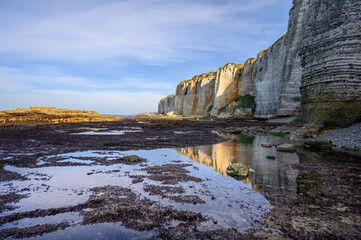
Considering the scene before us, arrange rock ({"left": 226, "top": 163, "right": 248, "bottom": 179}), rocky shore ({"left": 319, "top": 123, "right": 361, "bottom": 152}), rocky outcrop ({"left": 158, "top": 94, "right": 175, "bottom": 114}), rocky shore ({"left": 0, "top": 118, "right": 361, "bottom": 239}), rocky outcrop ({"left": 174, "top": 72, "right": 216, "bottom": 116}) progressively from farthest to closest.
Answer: rocky outcrop ({"left": 158, "top": 94, "right": 175, "bottom": 114}), rocky outcrop ({"left": 174, "top": 72, "right": 216, "bottom": 116}), rocky shore ({"left": 319, "top": 123, "right": 361, "bottom": 152}), rock ({"left": 226, "top": 163, "right": 248, "bottom": 179}), rocky shore ({"left": 0, "top": 118, "right": 361, "bottom": 239})

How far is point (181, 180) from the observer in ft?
20.9

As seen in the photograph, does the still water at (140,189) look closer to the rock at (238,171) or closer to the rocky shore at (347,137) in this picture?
the rock at (238,171)

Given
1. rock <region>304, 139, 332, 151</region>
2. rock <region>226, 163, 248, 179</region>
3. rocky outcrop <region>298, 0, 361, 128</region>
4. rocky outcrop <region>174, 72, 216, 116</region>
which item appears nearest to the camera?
rock <region>226, 163, 248, 179</region>

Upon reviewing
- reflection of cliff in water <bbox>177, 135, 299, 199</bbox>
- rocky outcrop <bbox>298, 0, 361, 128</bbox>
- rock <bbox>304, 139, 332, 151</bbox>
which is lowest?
reflection of cliff in water <bbox>177, 135, 299, 199</bbox>

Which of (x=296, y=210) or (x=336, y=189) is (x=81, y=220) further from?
(x=336, y=189)

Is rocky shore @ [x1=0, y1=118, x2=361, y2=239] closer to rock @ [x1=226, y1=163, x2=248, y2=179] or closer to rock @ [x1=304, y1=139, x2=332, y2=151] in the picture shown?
rock @ [x1=226, y1=163, x2=248, y2=179]

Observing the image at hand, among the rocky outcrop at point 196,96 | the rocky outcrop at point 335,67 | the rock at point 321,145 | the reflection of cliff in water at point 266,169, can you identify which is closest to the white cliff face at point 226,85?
the rocky outcrop at point 196,96

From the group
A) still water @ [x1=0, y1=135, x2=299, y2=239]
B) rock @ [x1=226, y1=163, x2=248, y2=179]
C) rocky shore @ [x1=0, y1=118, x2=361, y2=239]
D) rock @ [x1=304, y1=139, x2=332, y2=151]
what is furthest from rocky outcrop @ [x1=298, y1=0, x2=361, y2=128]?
rock @ [x1=226, y1=163, x2=248, y2=179]

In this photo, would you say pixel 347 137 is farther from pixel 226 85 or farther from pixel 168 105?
pixel 168 105

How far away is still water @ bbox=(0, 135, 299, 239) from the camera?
12.0 feet

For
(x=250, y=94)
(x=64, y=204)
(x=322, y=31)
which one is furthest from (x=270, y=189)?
(x=250, y=94)

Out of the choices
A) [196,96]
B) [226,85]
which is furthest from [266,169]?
[196,96]

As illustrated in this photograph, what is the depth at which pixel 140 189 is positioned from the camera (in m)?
5.55

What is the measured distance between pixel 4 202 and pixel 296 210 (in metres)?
6.47
